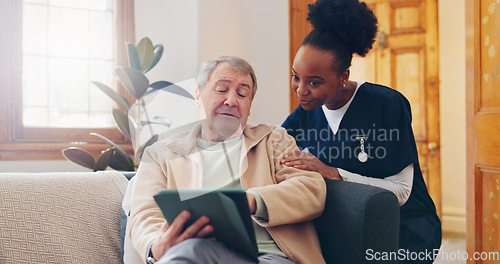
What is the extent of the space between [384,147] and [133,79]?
62.9 inches

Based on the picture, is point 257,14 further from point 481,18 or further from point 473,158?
point 473,158

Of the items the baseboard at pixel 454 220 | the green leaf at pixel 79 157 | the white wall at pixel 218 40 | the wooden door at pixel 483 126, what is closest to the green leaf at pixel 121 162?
the green leaf at pixel 79 157

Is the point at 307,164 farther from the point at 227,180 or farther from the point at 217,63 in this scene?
the point at 217,63

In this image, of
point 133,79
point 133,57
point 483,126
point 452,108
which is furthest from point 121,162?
point 452,108

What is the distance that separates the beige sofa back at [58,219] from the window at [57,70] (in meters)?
1.49

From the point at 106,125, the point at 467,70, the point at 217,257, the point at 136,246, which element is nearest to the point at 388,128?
the point at 217,257

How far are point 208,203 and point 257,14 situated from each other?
2.31 metres

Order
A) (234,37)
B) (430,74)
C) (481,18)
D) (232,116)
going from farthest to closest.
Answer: (430,74), (234,37), (481,18), (232,116)

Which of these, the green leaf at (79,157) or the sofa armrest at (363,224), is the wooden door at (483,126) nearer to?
the sofa armrest at (363,224)

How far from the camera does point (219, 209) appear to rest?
1.04 metres

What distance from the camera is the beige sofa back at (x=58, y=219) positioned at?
141 centimetres

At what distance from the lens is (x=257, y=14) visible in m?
3.12

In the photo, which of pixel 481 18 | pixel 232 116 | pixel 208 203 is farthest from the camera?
pixel 481 18

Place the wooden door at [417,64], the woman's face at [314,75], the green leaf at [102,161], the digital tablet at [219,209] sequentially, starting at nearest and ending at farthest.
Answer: the digital tablet at [219,209], the woman's face at [314,75], the green leaf at [102,161], the wooden door at [417,64]
